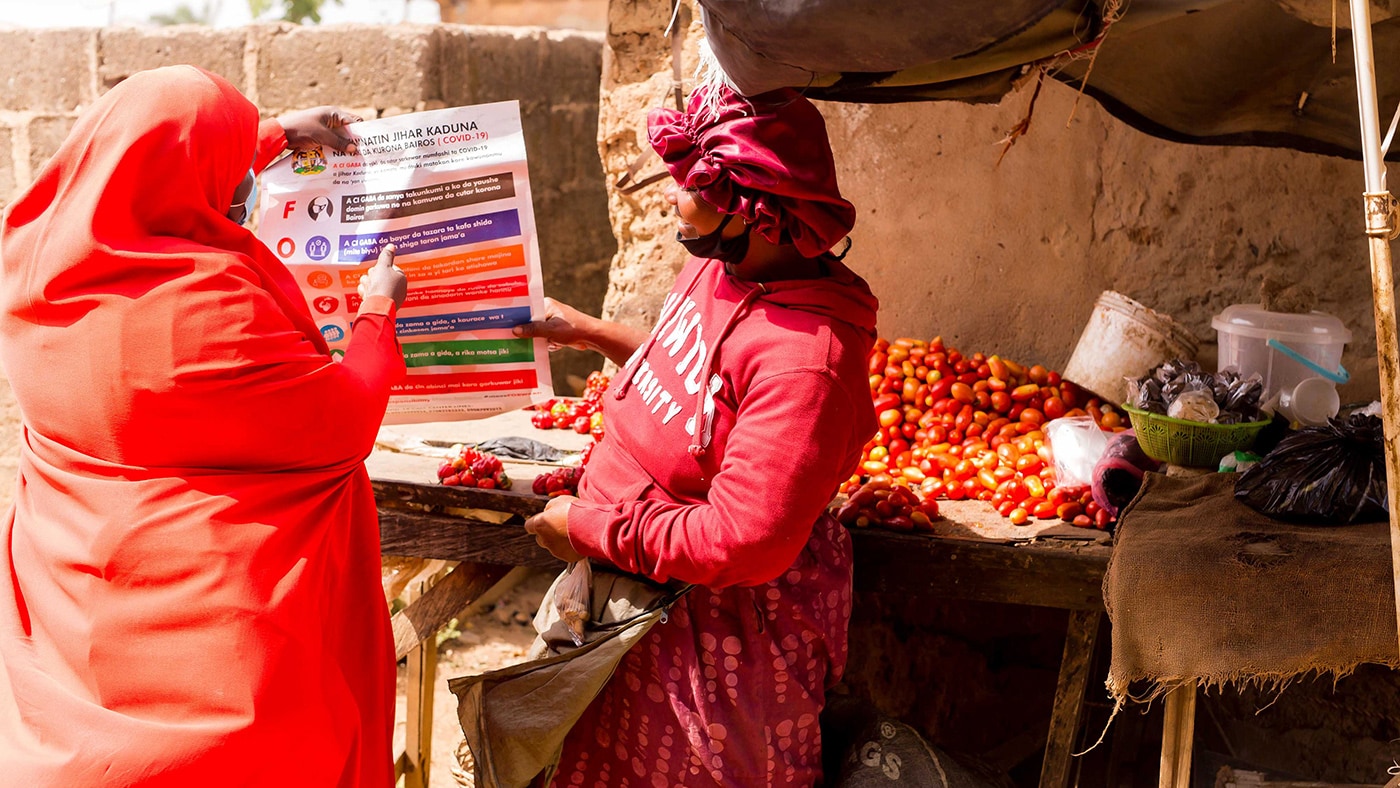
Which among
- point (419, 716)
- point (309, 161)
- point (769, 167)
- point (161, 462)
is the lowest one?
point (419, 716)

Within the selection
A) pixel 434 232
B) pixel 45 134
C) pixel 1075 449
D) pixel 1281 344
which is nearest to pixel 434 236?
pixel 434 232

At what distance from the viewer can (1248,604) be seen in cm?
232

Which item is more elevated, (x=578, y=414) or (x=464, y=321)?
(x=464, y=321)

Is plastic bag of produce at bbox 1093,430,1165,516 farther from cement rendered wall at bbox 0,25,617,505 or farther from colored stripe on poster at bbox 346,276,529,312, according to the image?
cement rendered wall at bbox 0,25,617,505

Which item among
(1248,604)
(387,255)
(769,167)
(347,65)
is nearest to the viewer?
(769,167)

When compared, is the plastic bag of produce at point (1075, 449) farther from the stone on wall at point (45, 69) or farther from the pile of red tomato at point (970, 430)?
the stone on wall at point (45, 69)

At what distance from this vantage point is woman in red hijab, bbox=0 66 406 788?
80.3 inches

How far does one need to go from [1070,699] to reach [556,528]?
4.69 ft

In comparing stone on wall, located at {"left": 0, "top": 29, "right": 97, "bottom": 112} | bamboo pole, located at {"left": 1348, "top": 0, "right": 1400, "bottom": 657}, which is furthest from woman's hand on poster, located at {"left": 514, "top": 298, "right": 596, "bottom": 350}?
stone on wall, located at {"left": 0, "top": 29, "right": 97, "bottom": 112}

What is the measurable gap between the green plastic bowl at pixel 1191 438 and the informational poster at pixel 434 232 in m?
1.59

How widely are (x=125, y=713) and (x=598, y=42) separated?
17.9 ft

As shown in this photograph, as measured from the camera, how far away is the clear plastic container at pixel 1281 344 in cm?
312

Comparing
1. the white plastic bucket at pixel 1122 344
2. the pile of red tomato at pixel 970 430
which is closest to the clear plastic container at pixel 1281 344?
the white plastic bucket at pixel 1122 344

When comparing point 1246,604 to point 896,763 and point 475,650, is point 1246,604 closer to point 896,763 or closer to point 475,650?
point 896,763
